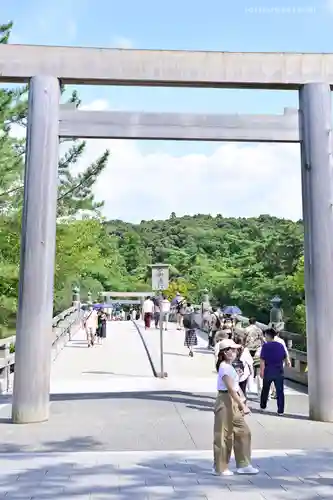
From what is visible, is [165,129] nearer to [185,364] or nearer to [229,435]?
[229,435]

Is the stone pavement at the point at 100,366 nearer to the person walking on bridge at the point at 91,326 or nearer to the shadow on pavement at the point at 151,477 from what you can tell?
the person walking on bridge at the point at 91,326

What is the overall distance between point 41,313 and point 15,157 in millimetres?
11519

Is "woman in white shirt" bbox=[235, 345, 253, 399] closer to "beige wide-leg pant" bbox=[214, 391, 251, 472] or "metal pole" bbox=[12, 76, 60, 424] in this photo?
"beige wide-leg pant" bbox=[214, 391, 251, 472]

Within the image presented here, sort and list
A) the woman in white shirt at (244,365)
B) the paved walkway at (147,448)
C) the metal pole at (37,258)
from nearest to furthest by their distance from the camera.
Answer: the paved walkway at (147,448), the metal pole at (37,258), the woman in white shirt at (244,365)

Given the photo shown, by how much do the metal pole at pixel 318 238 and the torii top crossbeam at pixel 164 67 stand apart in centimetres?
45

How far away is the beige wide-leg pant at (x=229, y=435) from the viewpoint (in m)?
5.00

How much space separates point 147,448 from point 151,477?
1181 millimetres

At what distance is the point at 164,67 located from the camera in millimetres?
7945

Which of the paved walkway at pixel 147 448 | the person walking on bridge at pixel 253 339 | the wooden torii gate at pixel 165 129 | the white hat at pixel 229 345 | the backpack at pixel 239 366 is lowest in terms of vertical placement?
the paved walkway at pixel 147 448

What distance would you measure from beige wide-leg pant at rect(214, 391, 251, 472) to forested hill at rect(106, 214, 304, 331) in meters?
24.7

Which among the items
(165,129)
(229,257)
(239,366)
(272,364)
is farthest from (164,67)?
(229,257)

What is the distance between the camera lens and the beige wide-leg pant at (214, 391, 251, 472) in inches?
197

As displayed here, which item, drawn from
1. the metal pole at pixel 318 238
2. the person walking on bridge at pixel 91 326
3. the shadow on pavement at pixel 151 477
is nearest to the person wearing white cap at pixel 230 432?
the shadow on pavement at pixel 151 477

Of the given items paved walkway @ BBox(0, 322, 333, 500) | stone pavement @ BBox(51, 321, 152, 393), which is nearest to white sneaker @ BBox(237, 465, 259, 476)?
paved walkway @ BBox(0, 322, 333, 500)
